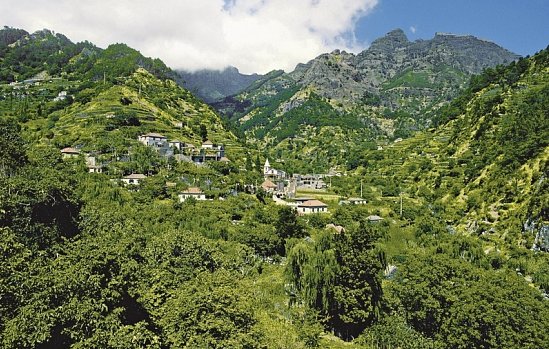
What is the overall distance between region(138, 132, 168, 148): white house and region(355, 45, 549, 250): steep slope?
50.9 meters

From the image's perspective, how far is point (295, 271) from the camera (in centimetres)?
4094

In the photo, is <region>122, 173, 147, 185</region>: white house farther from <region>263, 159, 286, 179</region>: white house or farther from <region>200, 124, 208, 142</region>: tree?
<region>263, 159, 286, 179</region>: white house

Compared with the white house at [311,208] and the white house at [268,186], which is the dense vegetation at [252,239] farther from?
the white house at [311,208]

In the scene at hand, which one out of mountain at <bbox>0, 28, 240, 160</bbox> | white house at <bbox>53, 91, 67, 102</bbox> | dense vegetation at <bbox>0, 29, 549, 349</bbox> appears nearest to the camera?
dense vegetation at <bbox>0, 29, 549, 349</bbox>

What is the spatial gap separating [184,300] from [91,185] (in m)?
41.1

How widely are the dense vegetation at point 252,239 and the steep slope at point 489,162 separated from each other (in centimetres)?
38

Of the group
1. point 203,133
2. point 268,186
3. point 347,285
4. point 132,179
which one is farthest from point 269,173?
point 347,285

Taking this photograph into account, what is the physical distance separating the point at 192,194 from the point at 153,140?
22724mm

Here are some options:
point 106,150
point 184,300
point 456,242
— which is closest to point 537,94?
point 456,242

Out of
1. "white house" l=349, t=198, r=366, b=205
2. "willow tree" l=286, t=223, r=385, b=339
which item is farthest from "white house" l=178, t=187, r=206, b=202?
"willow tree" l=286, t=223, r=385, b=339

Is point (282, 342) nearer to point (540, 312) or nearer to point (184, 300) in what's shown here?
point (184, 300)

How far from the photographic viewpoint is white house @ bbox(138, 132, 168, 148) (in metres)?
82.5

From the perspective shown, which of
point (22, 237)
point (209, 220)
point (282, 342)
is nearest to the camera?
point (282, 342)

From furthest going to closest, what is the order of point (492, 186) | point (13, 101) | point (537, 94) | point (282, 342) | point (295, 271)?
point (13, 101)
point (537, 94)
point (492, 186)
point (295, 271)
point (282, 342)
